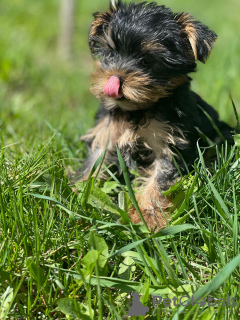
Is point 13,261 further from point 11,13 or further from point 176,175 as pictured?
point 11,13

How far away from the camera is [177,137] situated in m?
3.25

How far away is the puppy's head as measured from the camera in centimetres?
297

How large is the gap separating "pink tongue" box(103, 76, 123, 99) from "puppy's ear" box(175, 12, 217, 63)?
0.60 metres

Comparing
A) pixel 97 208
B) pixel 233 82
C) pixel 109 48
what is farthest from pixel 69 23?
pixel 97 208

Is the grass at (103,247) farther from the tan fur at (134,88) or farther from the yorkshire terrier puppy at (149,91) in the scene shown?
the tan fur at (134,88)

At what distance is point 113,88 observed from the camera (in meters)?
2.90

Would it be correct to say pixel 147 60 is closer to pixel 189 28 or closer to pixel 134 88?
pixel 134 88

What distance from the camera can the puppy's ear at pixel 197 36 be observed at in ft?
9.83

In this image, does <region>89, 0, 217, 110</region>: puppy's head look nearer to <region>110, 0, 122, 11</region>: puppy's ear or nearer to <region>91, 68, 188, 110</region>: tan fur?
<region>91, 68, 188, 110</region>: tan fur

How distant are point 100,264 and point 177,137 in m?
1.27

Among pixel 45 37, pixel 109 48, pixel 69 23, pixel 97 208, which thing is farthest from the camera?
pixel 45 37

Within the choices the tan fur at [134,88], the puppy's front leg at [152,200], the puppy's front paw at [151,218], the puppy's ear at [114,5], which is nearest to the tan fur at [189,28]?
the tan fur at [134,88]

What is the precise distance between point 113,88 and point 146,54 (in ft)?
1.27

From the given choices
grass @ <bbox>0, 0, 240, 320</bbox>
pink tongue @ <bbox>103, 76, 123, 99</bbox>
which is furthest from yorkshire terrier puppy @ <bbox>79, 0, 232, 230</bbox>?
grass @ <bbox>0, 0, 240, 320</bbox>
